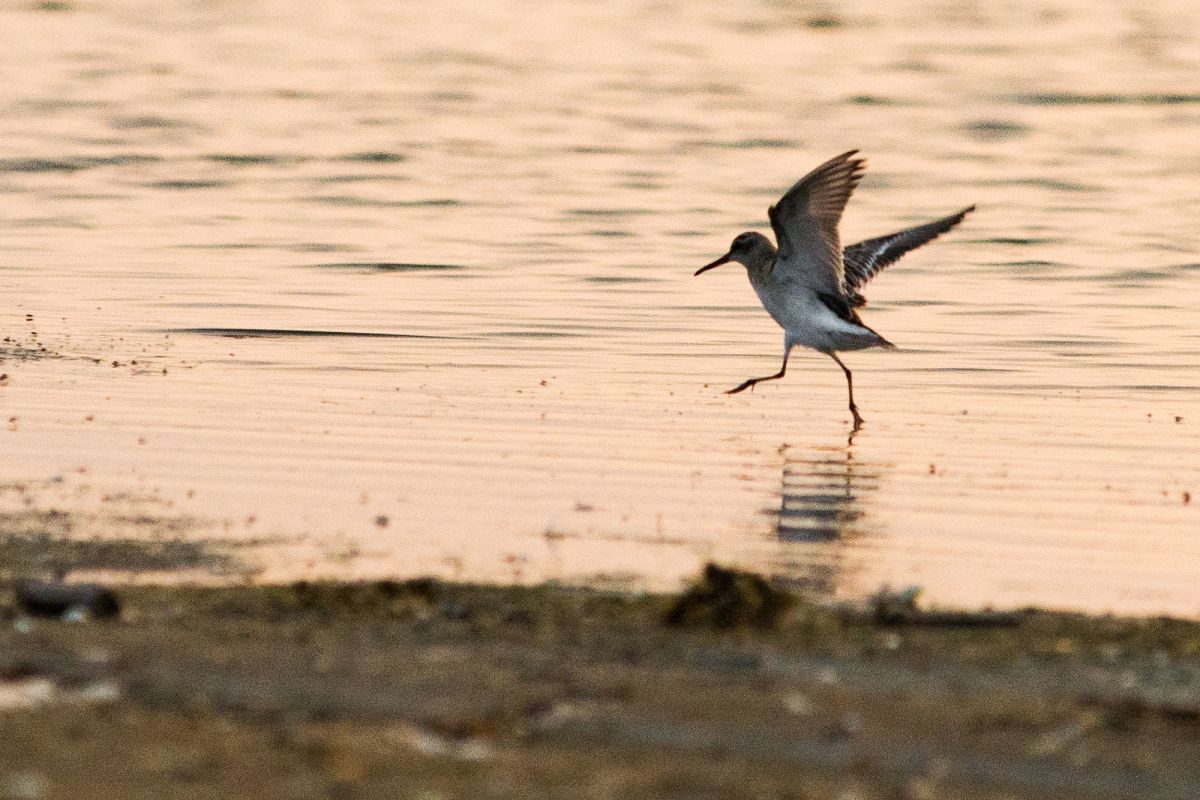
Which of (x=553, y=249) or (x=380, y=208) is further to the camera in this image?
(x=380, y=208)

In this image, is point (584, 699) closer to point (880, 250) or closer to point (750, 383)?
point (750, 383)

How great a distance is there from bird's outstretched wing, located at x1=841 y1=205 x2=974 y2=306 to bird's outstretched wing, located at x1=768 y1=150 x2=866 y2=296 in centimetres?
69

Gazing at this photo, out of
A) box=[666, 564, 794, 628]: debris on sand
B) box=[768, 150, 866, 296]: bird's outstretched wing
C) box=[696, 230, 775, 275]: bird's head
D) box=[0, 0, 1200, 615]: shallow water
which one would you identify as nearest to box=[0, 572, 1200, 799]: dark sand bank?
box=[666, 564, 794, 628]: debris on sand

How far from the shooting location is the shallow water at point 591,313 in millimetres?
8352

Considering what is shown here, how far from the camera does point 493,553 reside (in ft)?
25.3

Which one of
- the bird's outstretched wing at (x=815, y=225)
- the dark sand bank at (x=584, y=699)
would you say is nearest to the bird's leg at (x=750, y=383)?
the bird's outstretched wing at (x=815, y=225)

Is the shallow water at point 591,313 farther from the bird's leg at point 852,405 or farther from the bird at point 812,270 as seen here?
the bird at point 812,270

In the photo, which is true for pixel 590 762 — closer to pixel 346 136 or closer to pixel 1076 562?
pixel 1076 562

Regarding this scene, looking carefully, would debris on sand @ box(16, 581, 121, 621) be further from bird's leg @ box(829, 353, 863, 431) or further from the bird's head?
the bird's head

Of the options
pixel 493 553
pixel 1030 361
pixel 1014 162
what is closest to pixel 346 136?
pixel 1014 162

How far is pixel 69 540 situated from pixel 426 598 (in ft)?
5.22

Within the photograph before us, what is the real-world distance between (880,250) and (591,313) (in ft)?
7.63

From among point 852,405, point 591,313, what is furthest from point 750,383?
point 591,313

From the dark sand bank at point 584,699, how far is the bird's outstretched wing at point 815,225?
5171 millimetres
